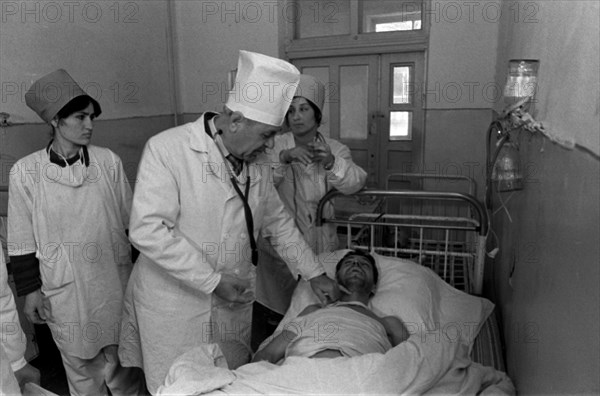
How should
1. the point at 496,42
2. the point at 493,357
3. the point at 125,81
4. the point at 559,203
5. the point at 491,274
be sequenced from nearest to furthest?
the point at 559,203, the point at 493,357, the point at 491,274, the point at 496,42, the point at 125,81

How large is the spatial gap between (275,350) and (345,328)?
12.4 inches

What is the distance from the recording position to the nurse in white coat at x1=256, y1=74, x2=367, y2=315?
2.52 m

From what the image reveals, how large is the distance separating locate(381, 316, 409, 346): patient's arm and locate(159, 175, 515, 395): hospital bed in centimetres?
6

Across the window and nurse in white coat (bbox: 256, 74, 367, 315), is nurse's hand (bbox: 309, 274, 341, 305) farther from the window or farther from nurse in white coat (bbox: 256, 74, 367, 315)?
the window

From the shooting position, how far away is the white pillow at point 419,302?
231cm

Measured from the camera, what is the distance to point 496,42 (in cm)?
405

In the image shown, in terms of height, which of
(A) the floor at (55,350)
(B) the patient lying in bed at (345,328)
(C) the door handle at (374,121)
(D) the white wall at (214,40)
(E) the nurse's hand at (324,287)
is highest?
(D) the white wall at (214,40)

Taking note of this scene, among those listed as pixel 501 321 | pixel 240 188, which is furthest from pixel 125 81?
pixel 501 321

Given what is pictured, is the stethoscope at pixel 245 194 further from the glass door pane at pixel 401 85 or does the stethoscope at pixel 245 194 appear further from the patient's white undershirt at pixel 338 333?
the glass door pane at pixel 401 85

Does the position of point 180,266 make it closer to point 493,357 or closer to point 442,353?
point 442,353

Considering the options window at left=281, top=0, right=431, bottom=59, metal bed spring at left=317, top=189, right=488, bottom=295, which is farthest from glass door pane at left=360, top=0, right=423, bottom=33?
metal bed spring at left=317, top=189, right=488, bottom=295

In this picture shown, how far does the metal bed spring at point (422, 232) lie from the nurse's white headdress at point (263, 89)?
3.22ft

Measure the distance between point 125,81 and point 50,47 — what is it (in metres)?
0.87

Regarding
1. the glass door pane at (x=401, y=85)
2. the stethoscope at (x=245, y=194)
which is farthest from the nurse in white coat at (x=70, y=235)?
Answer: the glass door pane at (x=401, y=85)
